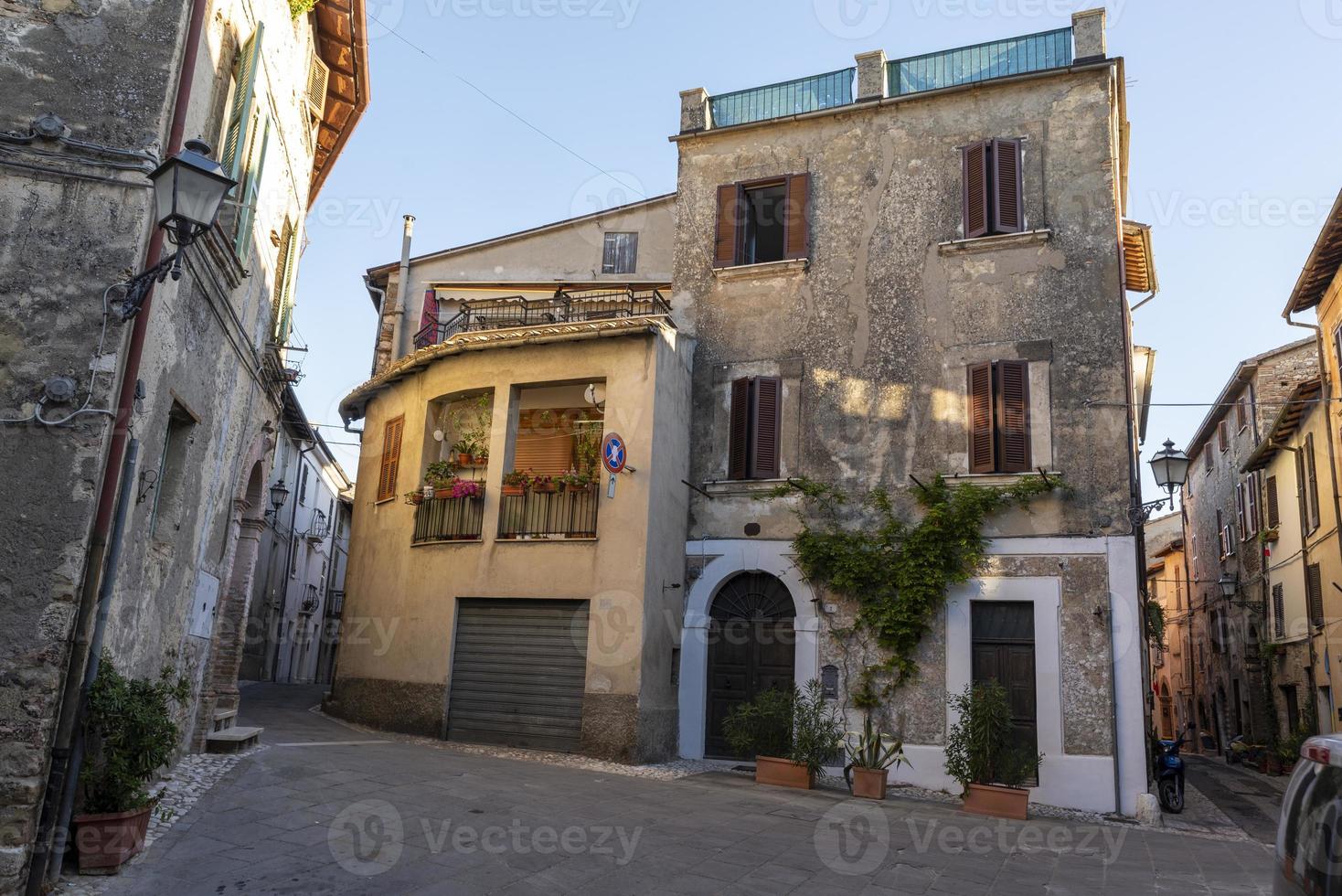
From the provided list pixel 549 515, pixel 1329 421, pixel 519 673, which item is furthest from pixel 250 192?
pixel 1329 421

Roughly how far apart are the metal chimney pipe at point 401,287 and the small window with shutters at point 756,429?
8670 mm

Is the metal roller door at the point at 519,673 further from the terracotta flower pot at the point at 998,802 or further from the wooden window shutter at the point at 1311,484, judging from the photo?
the wooden window shutter at the point at 1311,484

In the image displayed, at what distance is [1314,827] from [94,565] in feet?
22.5

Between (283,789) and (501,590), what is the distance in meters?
5.58

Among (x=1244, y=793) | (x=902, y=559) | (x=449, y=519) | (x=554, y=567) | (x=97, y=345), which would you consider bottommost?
(x=1244, y=793)

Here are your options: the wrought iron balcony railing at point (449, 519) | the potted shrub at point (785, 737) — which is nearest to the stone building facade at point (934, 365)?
the potted shrub at point (785, 737)

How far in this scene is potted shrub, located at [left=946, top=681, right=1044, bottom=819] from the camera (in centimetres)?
1127

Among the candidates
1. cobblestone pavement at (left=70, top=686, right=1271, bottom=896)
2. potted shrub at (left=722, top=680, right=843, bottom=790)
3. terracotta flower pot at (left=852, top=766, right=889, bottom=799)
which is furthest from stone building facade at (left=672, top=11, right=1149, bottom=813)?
cobblestone pavement at (left=70, top=686, right=1271, bottom=896)

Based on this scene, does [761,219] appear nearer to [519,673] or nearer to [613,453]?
[613,453]

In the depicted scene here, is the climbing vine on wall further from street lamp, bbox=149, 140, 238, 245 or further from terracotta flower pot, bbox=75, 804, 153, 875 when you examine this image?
street lamp, bbox=149, 140, 238, 245

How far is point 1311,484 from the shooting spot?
67.3ft

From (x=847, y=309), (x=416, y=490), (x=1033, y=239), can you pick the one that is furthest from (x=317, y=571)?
(x=1033, y=239)

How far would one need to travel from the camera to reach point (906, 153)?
15594 millimetres

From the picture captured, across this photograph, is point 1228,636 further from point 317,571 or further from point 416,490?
point 317,571
